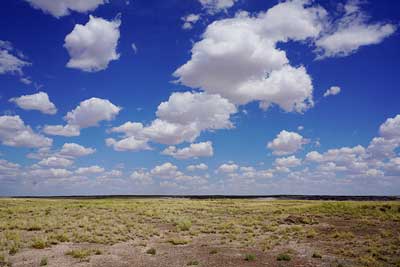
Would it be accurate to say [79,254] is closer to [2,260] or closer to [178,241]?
[2,260]

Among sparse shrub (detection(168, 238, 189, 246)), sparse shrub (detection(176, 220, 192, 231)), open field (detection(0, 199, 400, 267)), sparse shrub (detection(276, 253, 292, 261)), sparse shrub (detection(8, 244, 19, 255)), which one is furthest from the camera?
sparse shrub (detection(176, 220, 192, 231))

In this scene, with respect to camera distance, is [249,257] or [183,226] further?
[183,226]

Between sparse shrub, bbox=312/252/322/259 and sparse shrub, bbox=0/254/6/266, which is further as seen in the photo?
sparse shrub, bbox=312/252/322/259

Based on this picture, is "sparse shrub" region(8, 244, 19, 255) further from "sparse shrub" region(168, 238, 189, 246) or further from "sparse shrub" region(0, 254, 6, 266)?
"sparse shrub" region(168, 238, 189, 246)

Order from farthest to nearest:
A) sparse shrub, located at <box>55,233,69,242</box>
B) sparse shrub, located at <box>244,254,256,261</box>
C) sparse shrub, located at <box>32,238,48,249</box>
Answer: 1. sparse shrub, located at <box>55,233,69,242</box>
2. sparse shrub, located at <box>32,238,48,249</box>
3. sparse shrub, located at <box>244,254,256,261</box>

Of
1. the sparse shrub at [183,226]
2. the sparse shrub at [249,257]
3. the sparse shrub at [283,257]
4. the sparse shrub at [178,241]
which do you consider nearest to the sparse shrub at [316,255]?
the sparse shrub at [283,257]

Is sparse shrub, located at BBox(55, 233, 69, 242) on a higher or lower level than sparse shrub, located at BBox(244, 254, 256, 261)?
higher

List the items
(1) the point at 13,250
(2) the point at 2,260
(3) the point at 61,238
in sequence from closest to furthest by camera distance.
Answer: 1. (2) the point at 2,260
2. (1) the point at 13,250
3. (3) the point at 61,238

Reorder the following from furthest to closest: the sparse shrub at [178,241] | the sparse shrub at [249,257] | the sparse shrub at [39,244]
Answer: the sparse shrub at [178,241] < the sparse shrub at [39,244] < the sparse shrub at [249,257]

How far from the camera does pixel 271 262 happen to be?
65.1ft

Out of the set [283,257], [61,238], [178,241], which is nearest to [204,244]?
[178,241]

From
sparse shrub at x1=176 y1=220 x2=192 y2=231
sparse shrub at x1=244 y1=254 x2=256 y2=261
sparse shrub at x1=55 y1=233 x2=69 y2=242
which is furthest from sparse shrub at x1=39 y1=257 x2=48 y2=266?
sparse shrub at x1=176 y1=220 x2=192 y2=231

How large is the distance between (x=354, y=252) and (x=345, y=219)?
19.9m

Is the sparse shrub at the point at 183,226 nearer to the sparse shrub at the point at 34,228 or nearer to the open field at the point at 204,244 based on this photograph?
the open field at the point at 204,244
